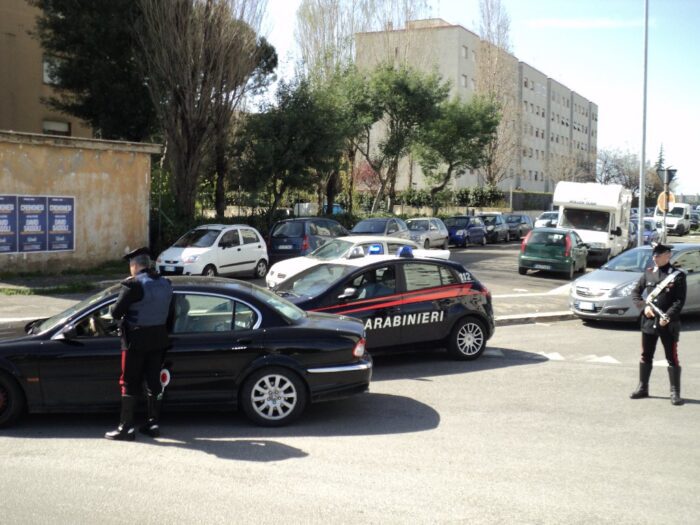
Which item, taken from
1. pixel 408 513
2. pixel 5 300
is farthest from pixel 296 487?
pixel 5 300

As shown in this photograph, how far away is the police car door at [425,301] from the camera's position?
394 inches

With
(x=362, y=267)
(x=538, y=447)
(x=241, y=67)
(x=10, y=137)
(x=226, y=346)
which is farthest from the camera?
(x=241, y=67)

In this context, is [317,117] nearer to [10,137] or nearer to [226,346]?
[10,137]

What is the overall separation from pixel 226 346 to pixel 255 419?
76 centimetres

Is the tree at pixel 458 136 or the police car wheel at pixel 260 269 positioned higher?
the tree at pixel 458 136

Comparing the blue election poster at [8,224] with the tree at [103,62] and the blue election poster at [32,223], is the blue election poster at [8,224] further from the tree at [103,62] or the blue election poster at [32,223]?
the tree at [103,62]

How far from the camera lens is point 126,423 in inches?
258

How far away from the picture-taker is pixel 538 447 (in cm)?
656

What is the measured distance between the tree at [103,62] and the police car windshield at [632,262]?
57.9 feet

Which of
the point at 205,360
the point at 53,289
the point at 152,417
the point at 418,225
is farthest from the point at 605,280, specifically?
the point at 418,225

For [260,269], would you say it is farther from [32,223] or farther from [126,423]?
[126,423]

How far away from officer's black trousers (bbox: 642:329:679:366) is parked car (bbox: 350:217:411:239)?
1706 cm

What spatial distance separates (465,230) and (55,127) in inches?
786

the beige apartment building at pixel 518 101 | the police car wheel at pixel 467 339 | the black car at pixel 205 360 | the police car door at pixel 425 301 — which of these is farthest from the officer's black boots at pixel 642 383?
the beige apartment building at pixel 518 101
